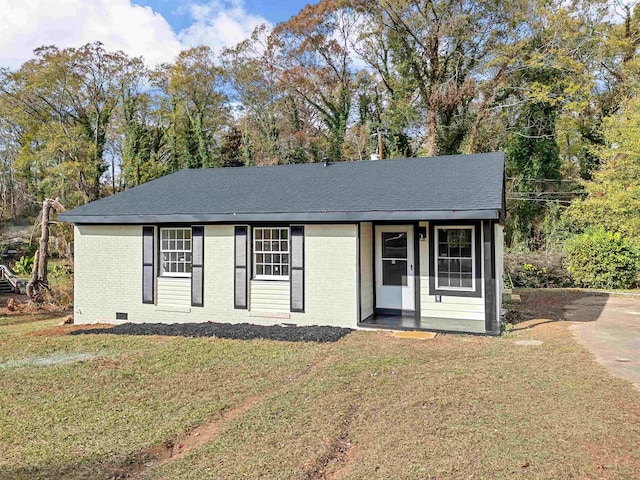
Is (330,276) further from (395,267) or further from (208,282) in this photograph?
(208,282)

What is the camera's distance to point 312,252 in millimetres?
9633

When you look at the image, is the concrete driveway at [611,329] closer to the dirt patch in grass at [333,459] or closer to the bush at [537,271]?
the bush at [537,271]

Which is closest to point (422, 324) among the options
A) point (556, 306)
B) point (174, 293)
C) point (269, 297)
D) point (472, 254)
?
point (472, 254)

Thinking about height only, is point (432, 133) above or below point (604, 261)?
above

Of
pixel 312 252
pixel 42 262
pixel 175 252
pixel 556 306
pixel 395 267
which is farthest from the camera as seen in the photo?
pixel 42 262

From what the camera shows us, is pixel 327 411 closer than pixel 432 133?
Yes

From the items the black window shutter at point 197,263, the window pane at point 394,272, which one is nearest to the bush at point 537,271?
the window pane at point 394,272

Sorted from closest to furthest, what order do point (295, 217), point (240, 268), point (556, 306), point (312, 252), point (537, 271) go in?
1. point (295, 217)
2. point (312, 252)
3. point (240, 268)
4. point (556, 306)
5. point (537, 271)

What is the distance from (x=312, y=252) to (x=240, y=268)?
1.69 m

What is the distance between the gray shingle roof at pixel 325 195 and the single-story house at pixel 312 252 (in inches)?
1.2

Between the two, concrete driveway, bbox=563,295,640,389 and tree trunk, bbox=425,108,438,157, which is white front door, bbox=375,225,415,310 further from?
tree trunk, bbox=425,108,438,157

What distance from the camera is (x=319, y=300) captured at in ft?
31.4

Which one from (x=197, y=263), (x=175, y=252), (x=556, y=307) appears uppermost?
(x=175, y=252)

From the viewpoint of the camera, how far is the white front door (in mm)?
10086
